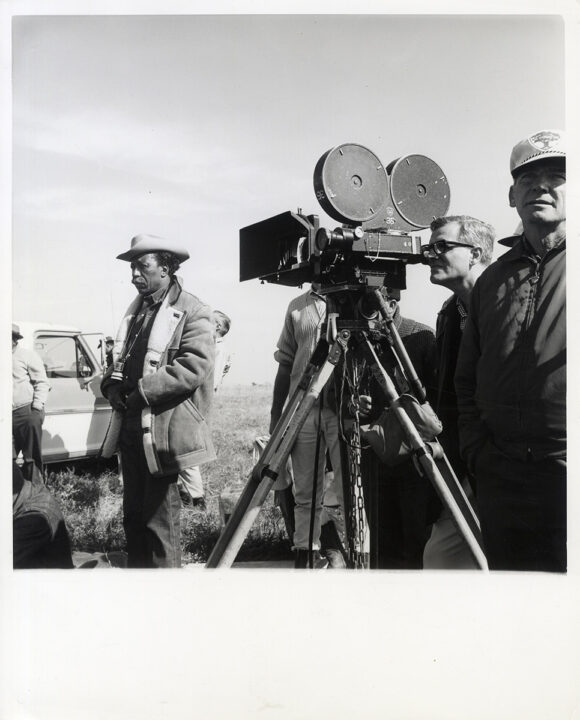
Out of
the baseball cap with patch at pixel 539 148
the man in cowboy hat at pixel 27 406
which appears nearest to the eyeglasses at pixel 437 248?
the baseball cap with patch at pixel 539 148

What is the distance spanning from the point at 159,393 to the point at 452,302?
49.7 inches

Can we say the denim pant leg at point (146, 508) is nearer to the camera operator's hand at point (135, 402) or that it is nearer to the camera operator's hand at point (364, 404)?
the camera operator's hand at point (135, 402)

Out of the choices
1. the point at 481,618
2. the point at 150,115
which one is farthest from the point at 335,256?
the point at 481,618

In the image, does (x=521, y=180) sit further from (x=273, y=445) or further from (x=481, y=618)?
(x=481, y=618)

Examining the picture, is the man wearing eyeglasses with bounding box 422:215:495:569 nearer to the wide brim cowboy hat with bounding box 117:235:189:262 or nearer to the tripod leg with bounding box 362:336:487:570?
the tripod leg with bounding box 362:336:487:570

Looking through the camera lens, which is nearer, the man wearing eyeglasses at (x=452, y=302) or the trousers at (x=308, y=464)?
the man wearing eyeglasses at (x=452, y=302)

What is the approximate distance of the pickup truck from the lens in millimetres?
2723

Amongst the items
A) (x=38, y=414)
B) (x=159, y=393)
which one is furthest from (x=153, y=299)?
(x=38, y=414)

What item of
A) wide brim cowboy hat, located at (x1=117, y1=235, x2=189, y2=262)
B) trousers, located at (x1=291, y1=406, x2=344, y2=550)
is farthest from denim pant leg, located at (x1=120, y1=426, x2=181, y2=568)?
wide brim cowboy hat, located at (x1=117, y1=235, x2=189, y2=262)

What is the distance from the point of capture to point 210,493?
291cm

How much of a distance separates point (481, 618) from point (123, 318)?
6.04 feet

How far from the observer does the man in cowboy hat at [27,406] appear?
2539 millimetres

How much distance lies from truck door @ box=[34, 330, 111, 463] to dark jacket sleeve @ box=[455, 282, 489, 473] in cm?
153

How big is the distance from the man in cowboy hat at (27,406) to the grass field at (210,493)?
198 mm
